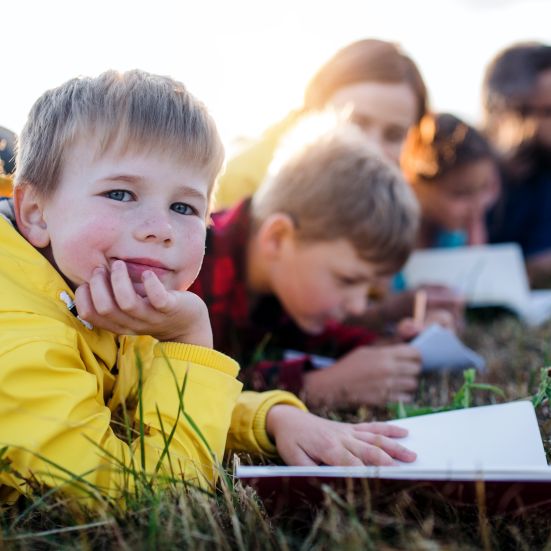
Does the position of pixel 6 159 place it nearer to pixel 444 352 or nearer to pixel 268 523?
pixel 268 523

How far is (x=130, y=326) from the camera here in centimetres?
132

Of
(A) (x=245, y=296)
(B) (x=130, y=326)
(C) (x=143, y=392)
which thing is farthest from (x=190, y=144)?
(A) (x=245, y=296)

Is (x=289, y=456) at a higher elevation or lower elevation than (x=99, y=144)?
lower

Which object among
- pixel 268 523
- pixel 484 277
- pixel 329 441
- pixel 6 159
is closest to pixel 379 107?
pixel 484 277

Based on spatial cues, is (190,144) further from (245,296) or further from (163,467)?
(245,296)

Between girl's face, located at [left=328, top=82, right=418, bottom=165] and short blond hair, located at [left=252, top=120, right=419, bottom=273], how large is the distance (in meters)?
0.83

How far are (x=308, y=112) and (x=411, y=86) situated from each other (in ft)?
1.68

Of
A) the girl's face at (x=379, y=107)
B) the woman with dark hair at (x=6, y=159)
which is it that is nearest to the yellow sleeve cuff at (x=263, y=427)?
the woman with dark hair at (x=6, y=159)

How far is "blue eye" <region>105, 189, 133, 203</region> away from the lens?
53.1 inches

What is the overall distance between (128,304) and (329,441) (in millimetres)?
451

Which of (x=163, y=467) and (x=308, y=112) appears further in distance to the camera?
(x=308, y=112)

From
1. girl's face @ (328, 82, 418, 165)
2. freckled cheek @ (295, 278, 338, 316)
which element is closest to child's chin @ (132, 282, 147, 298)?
freckled cheek @ (295, 278, 338, 316)

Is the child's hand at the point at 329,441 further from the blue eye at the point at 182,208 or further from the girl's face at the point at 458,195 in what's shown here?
the girl's face at the point at 458,195

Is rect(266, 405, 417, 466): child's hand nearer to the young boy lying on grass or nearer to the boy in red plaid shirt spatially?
the young boy lying on grass
